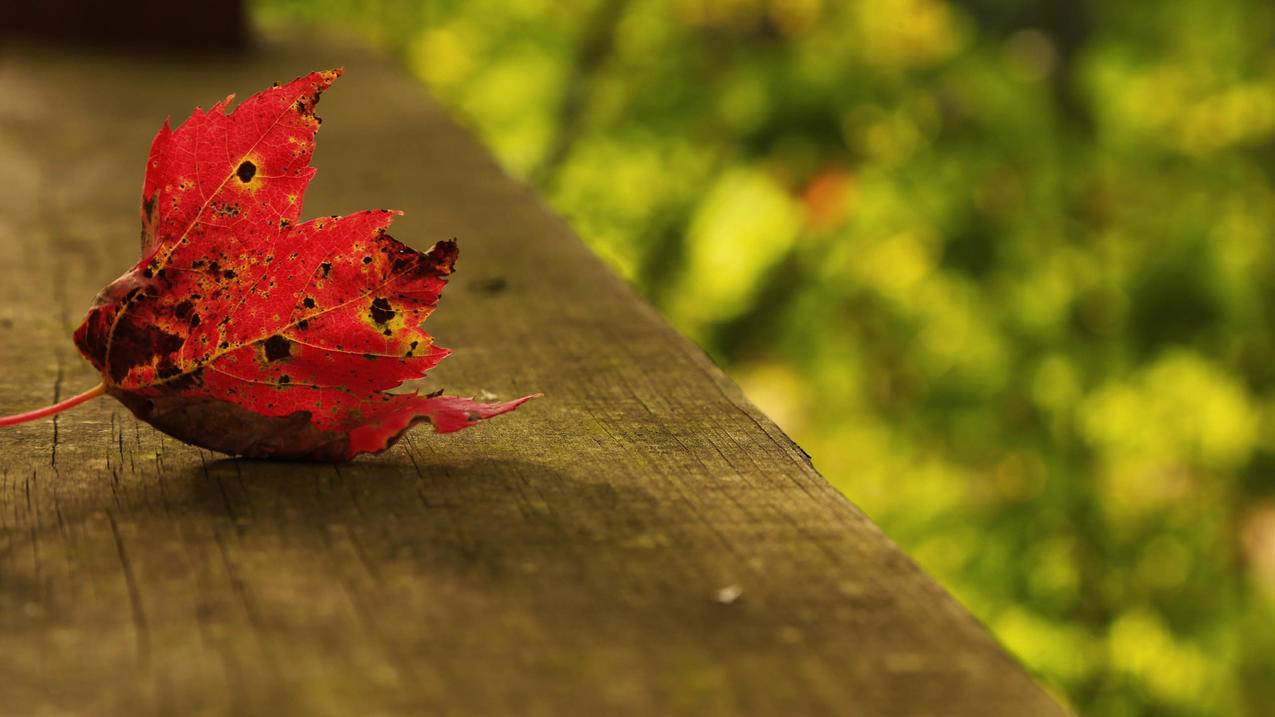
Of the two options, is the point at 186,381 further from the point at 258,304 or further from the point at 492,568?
the point at 492,568

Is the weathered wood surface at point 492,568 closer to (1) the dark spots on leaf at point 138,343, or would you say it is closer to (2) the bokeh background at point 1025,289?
(1) the dark spots on leaf at point 138,343

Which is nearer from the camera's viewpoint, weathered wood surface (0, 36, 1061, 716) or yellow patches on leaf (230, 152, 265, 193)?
weathered wood surface (0, 36, 1061, 716)

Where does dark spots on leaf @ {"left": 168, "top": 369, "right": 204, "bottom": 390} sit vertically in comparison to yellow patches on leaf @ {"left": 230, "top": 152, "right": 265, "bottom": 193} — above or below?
below

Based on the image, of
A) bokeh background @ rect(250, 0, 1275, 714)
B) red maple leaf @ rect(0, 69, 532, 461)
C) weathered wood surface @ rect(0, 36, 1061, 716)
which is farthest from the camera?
bokeh background @ rect(250, 0, 1275, 714)

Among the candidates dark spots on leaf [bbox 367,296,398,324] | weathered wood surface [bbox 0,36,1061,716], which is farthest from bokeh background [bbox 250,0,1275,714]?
dark spots on leaf [bbox 367,296,398,324]

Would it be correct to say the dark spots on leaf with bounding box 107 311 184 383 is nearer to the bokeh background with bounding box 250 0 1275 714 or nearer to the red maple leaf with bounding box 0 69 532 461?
the red maple leaf with bounding box 0 69 532 461

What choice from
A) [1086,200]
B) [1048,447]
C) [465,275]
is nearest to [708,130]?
[1086,200]

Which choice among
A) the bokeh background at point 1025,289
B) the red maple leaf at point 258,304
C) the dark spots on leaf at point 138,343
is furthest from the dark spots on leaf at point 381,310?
the bokeh background at point 1025,289
